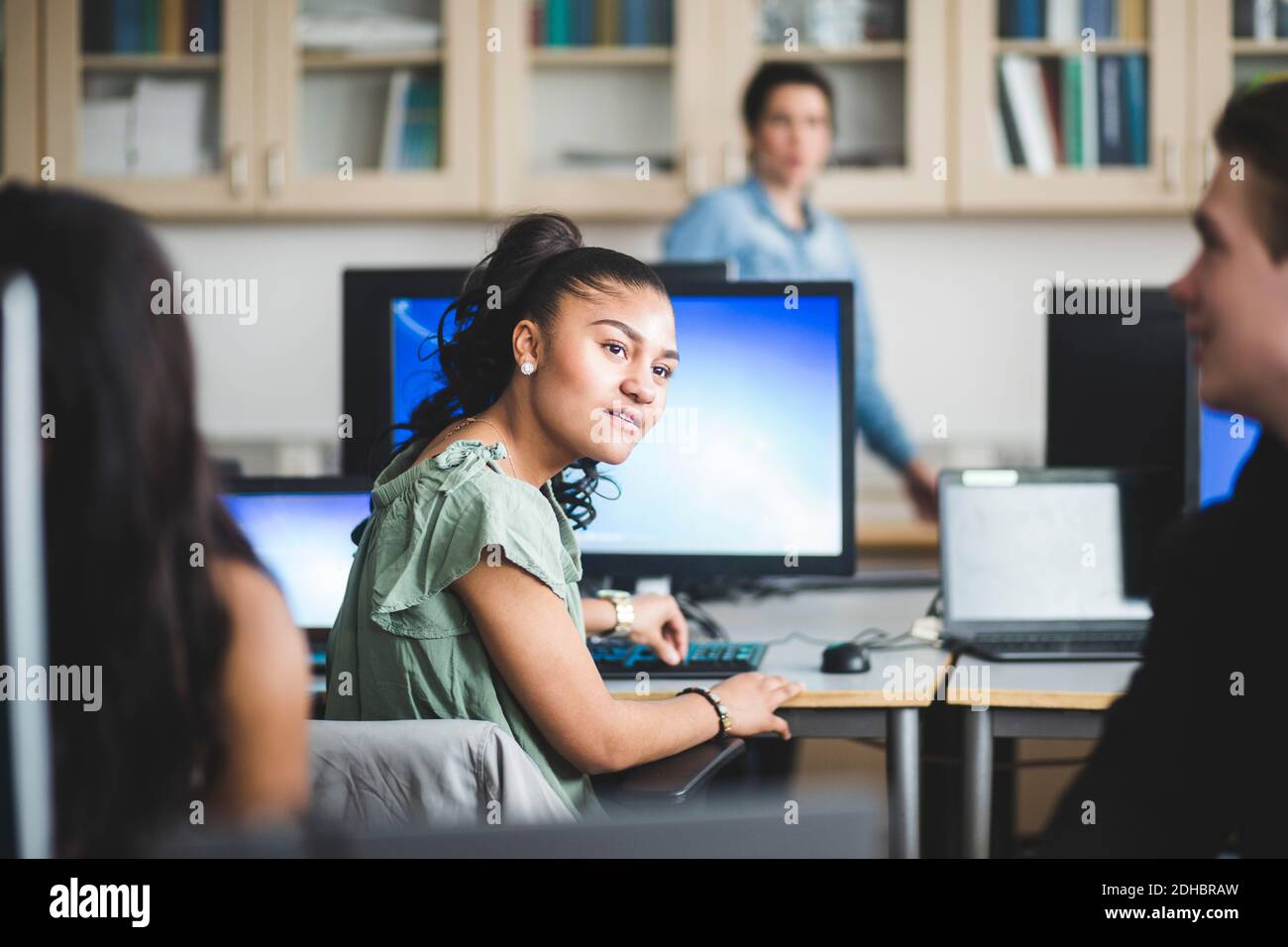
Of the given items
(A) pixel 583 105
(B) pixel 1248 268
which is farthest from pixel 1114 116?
(B) pixel 1248 268

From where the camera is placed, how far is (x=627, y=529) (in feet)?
5.67

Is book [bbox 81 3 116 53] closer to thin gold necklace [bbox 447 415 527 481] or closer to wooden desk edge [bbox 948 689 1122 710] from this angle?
thin gold necklace [bbox 447 415 527 481]

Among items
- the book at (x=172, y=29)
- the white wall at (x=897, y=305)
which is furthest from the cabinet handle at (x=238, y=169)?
the book at (x=172, y=29)

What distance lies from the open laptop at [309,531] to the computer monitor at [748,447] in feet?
0.61

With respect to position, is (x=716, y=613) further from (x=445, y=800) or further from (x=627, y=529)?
(x=445, y=800)

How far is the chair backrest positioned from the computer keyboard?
0.56m

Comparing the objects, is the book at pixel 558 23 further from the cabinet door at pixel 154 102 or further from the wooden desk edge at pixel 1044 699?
the wooden desk edge at pixel 1044 699

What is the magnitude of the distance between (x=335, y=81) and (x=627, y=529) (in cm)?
226

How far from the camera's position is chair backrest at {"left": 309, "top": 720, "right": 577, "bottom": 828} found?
924 mm

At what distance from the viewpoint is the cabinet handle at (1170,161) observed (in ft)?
10.8
